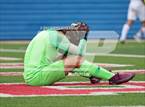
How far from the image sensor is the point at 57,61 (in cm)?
1045

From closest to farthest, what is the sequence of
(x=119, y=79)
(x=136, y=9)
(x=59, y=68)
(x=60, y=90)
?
(x=60, y=90)
(x=59, y=68)
(x=119, y=79)
(x=136, y=9)

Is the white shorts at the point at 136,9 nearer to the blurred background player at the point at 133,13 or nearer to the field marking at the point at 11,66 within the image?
the blurred background player at the point at 133,13

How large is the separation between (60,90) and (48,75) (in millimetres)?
485

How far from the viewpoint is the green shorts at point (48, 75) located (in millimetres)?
10312

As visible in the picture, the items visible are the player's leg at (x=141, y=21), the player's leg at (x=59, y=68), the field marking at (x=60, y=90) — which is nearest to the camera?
the field marking at (x=60, y=90)

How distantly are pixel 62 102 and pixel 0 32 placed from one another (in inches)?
676

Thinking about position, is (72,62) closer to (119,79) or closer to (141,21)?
(119,79)

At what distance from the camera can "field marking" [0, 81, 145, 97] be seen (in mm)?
9516

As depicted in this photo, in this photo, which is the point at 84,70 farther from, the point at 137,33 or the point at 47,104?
the point at 137,33

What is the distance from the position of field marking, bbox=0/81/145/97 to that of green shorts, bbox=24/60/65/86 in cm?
11

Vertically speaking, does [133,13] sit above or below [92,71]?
below

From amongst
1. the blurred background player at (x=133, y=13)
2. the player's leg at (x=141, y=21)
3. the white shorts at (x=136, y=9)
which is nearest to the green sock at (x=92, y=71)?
the blurred background player at (x=133, y=13)

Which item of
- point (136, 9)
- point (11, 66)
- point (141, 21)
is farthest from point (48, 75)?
point (141, 21)

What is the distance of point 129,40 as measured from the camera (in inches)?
1038
